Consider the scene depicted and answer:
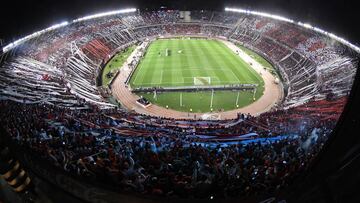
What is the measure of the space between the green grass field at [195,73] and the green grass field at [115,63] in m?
2.86

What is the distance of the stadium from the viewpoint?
34.4 feet

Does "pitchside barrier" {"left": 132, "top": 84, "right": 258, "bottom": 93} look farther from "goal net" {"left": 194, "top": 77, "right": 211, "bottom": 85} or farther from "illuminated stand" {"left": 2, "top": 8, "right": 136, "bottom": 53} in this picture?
"illuminated stand" {"left": 2, "top": 8, "right": 136, "bottom": 53}

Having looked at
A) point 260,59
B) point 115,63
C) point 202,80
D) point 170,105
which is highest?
point 260,59

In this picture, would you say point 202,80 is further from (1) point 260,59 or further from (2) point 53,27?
(2) point 53,27

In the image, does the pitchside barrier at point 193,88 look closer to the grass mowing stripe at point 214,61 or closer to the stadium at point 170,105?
the stadium at point 170,105

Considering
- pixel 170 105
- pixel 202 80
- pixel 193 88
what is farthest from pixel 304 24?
pixel 170 105

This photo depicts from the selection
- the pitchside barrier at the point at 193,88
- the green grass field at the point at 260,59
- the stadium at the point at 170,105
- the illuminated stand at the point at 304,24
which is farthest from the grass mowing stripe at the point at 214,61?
the illuminated stand at the point at 304,24

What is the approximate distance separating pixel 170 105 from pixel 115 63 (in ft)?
51.8

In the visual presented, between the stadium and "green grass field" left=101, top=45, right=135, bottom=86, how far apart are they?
31 centimetres

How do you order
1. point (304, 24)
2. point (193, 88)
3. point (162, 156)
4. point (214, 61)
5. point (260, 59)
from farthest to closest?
point (260, 59) < point (214, 61) < point (304, 24) < point (193, 88) < point (162, 156)

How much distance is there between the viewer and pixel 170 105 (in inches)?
1185

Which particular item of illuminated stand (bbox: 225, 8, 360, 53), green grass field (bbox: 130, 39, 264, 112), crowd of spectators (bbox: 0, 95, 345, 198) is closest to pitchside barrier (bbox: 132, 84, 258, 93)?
green grass field (bbox: 130, 39, 264, 112)

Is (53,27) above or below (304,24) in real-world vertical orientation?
below

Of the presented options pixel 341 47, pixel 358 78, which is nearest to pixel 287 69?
pixel 341 47
